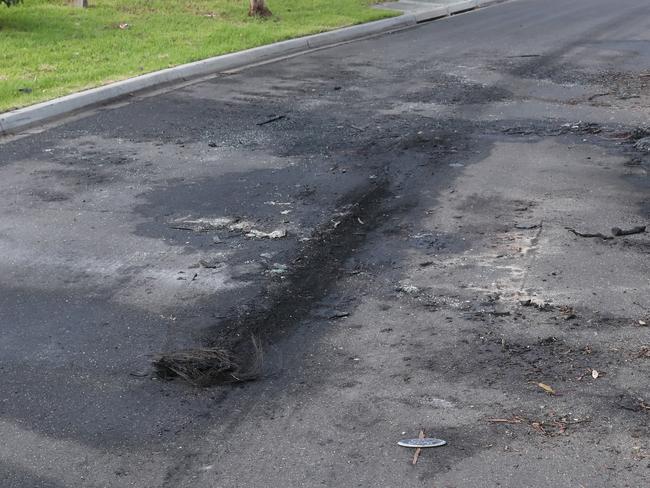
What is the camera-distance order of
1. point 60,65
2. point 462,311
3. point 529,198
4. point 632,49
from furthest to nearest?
point 632,49, point 60,65, point 529,198, point 462,311

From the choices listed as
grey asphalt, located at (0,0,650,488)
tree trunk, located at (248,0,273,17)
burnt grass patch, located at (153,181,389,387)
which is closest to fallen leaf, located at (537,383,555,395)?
grey asphalt, located at (0,0,650,488)

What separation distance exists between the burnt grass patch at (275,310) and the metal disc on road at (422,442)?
1068mm

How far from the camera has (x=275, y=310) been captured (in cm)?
630

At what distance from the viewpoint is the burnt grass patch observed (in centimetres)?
549

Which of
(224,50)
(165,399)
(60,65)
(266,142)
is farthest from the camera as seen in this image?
(224,50)

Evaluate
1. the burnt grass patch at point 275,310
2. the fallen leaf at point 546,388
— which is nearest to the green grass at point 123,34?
the burnt grass patch at point 275,310

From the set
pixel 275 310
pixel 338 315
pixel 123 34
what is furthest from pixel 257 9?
pixel 338 315

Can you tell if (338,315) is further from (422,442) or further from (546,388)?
(422,442)

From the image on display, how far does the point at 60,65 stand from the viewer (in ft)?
47.8

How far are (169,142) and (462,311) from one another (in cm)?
559

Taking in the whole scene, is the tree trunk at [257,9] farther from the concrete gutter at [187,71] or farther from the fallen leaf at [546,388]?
the fallen leaf at [546,388]

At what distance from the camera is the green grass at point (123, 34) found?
13836mm

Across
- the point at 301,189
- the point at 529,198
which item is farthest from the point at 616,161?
the point at 301,189

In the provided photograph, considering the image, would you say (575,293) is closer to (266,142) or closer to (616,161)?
(616,161)
